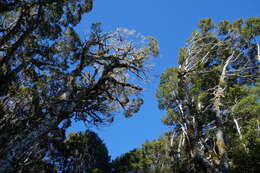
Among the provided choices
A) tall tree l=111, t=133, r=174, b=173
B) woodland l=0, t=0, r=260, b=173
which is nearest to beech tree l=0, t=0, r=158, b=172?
woodland l=0, t=0, r=260, b=173

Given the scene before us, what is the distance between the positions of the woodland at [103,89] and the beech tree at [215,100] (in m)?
0.04

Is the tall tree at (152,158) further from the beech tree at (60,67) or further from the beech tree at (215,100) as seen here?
the beech tree at (60,67)

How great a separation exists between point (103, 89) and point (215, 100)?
5.71 meters

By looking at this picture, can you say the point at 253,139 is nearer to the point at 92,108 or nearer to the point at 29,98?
the point at 92,108

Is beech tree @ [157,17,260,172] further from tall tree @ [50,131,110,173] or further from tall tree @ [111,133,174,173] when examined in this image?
tall tree @ [50,131,110,173]

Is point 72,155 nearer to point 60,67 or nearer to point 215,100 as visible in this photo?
point 60,67

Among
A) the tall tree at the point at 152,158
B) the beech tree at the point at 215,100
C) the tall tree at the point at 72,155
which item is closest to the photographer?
the beech tree at the point at 215,100

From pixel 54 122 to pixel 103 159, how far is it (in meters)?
23.5

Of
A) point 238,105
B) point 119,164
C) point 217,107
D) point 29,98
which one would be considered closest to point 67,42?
point 29,98

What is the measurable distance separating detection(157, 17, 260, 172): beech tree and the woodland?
0.13ft

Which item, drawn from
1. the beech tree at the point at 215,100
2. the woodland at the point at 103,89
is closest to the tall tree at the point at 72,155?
the woodland at the point at 103,89

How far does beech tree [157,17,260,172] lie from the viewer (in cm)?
540

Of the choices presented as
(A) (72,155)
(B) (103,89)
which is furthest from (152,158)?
(B) (103,89)

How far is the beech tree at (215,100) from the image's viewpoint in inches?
213
